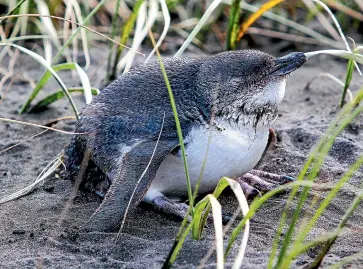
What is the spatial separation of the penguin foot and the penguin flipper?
481 mm

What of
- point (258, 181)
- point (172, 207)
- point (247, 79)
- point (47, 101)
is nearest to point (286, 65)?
point (247, 79)

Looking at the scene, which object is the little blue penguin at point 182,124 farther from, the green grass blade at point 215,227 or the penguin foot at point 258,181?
the green grass blade at point 215,227

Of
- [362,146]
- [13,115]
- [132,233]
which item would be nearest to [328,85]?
[362,146]

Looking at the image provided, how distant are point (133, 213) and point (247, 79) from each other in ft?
2.51

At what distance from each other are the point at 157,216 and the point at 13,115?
1.71 m

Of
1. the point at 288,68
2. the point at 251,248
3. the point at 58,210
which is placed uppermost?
the point at 288,68

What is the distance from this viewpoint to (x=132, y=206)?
280 centimetres

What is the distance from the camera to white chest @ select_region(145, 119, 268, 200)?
2.96 metres

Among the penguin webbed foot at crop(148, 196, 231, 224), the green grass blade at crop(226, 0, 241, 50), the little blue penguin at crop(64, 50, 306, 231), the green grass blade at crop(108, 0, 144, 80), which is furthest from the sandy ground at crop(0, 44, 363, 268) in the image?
the green grass blade at crop(226, 0, 241, 50)

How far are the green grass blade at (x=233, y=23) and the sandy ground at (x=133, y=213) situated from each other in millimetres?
512

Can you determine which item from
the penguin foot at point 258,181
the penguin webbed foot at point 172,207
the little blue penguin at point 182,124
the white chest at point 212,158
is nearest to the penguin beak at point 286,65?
the little blue penguin at point 182,124

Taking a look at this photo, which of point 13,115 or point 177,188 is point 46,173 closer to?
point 177,188

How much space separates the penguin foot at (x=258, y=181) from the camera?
3.24 meters

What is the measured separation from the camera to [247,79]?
3.15 metres
